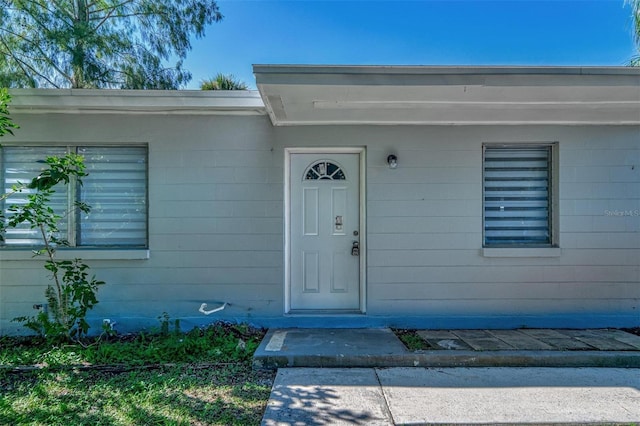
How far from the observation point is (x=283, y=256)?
4492 millimetres

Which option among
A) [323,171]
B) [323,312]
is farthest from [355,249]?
[323,171]

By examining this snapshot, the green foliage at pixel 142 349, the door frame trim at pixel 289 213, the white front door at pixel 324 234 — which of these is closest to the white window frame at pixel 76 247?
the green foliage at pixel 142 349

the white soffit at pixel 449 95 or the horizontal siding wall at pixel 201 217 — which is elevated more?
the white soffit at pixel 449 95

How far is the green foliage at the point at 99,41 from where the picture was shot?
21.1ft

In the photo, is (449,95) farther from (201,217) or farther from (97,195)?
(97,195)

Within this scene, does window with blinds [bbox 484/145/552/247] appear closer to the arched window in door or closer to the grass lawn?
the arched window in door

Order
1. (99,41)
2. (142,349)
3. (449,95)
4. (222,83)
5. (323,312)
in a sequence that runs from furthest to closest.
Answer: (99,41) < (222,83) < (323,312) < (142,349) < (449,95)

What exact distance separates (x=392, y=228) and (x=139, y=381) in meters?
3.11

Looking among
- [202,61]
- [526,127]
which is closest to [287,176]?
[526,127]

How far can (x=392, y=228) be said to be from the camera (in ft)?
14.8

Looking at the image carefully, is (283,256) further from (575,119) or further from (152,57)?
(152,57)

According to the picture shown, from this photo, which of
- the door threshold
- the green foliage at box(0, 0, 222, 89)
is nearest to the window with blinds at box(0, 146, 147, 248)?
the door threshold

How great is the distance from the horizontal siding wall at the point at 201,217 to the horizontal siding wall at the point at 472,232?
2.18ft

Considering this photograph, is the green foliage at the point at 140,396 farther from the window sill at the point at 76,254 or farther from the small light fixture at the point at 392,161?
the small light fixture at the point at 392,161
